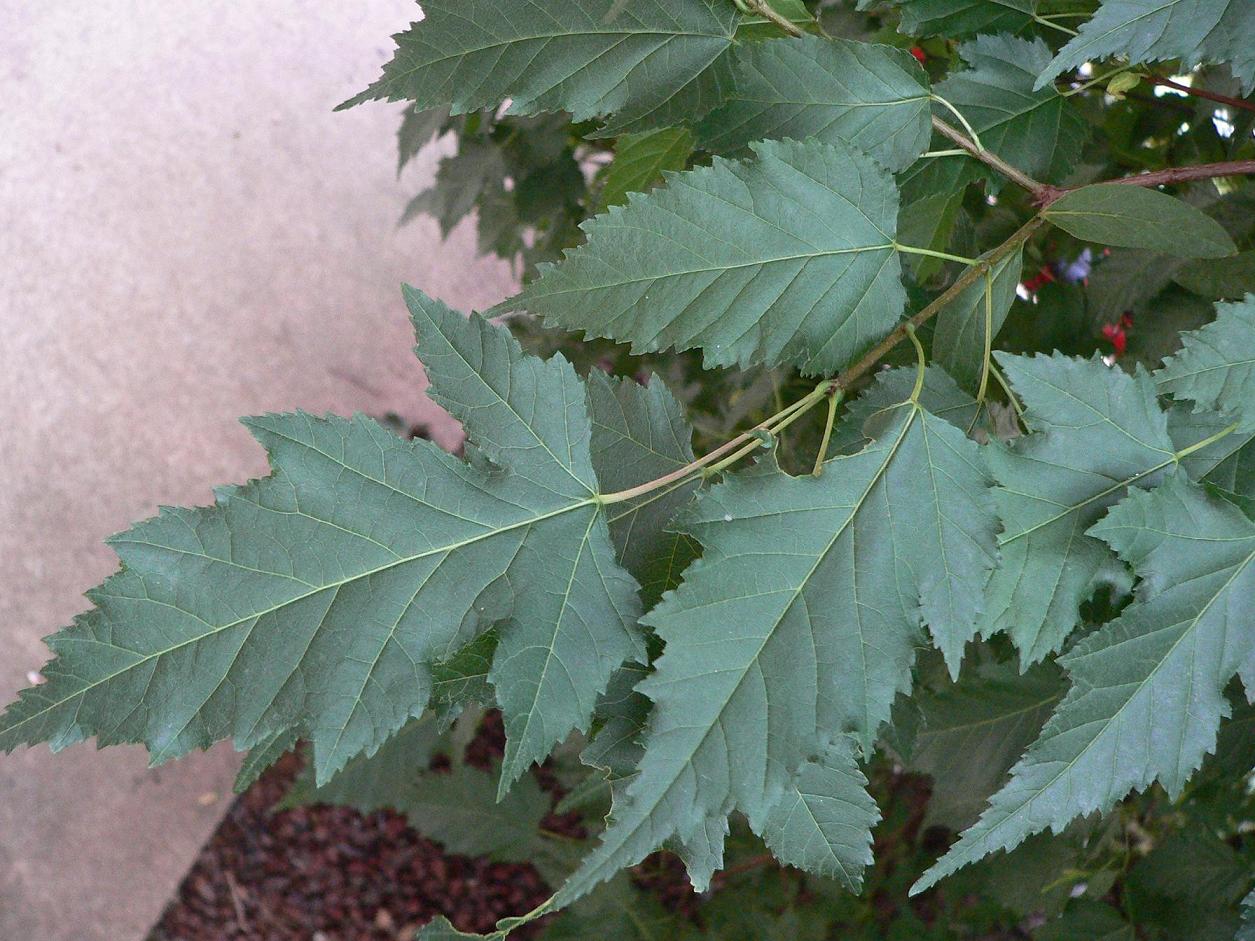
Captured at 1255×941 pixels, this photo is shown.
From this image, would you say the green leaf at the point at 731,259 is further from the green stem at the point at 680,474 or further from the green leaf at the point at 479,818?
the green leaf at the point at 479,818

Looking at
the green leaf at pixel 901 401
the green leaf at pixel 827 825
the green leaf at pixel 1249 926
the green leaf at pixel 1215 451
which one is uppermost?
the green leaf at pixel 901 401

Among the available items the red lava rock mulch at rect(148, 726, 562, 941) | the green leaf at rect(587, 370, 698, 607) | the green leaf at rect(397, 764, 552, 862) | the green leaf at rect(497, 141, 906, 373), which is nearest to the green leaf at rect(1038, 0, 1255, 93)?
the green leaf at rect(497, 141, 906, 373)

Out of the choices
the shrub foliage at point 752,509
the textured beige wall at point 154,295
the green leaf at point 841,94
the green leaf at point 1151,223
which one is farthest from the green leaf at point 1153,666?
the textured beige wall at point 154,295

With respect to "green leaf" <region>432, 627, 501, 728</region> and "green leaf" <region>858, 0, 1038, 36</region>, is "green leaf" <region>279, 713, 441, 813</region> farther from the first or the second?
"green leaf" <region>858, 0, 1038, 36</region>

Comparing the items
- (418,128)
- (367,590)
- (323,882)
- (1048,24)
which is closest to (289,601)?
(367,590)

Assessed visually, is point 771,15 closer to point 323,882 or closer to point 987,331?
point 987,331
